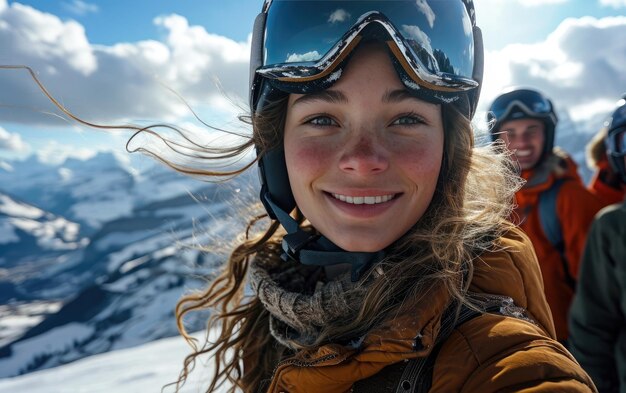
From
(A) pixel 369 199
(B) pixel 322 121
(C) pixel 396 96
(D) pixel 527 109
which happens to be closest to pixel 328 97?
(B) pixel 322 121

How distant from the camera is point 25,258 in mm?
132500

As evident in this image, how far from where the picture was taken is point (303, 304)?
152 cm

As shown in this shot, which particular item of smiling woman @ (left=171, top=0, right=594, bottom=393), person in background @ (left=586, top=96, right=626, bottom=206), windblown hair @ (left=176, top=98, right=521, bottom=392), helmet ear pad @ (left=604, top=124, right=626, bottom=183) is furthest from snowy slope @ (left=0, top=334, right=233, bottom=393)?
person in background @ (left=586, top=96, right=626, bottom=206)

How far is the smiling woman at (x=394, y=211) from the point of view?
3.88ft

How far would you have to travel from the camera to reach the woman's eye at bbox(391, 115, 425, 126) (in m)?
1.46

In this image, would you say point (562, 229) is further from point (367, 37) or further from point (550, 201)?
point (367, 37)

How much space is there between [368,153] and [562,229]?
3.30 metres

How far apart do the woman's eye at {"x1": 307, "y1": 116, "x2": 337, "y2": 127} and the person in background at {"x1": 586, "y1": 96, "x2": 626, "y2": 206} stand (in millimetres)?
3905

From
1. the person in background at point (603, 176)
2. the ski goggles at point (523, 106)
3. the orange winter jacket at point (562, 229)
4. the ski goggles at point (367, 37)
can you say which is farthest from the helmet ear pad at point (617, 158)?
the ski goggles at point (367, 37)

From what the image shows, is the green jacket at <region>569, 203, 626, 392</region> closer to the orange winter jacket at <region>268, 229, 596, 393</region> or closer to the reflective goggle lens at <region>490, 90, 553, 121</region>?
the orange winter jacket at <region>268, 229, 596, 393</region>

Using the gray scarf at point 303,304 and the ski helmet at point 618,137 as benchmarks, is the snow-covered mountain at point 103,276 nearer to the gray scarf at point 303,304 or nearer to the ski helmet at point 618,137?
the gray scarf at point 303,304

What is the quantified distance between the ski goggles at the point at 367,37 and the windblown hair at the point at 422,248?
0.16 m

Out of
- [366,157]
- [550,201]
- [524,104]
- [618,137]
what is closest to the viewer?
[366,157]

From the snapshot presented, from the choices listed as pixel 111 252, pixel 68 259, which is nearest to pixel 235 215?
pixel 111 252
